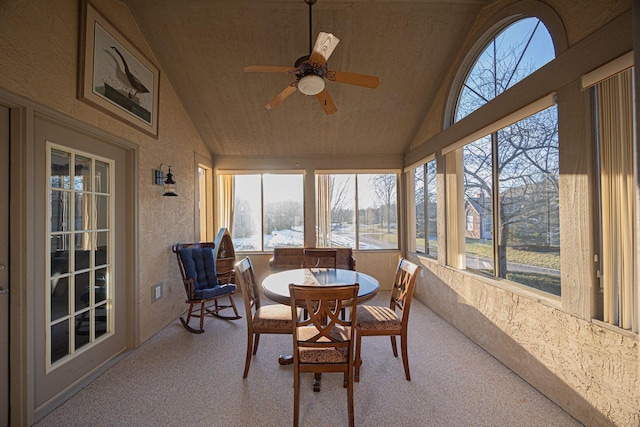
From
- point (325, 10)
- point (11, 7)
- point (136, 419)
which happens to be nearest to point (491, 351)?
point (136, 419)

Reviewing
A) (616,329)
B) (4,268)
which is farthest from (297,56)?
(616,329)

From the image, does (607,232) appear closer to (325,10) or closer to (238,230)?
(325,10)

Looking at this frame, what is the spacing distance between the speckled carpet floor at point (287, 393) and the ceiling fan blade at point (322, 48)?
2522mm

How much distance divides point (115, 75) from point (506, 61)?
3.63m

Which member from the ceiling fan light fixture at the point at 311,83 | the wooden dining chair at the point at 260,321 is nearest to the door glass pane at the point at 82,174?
the wooden dining chair at the point at 260,321

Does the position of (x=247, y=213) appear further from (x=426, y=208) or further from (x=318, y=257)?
(x=426, y=208)

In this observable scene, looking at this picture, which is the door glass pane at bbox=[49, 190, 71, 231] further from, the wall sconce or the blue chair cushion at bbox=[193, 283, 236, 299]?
the blue chair cushion at bbox=[193, 283, 236, 299]

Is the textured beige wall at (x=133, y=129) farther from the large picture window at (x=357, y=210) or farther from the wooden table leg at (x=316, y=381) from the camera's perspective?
the large picture window at (x=357, y=210)

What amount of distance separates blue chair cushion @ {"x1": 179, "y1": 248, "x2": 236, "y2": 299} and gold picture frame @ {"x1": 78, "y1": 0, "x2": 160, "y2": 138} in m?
1.45

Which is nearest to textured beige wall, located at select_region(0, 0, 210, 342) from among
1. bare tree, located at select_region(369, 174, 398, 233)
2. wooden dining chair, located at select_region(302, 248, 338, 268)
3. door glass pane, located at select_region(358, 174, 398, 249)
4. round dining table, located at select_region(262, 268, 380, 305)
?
round dining table, located at select_region(262, 268, 380, 305)

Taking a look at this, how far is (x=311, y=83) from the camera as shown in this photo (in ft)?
7.04

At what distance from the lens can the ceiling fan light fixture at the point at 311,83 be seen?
212cm

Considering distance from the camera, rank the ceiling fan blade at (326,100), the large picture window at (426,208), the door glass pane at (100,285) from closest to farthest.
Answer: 1. the door glass pane at (100,285)
2. the ceiling fan blade at (326,100)
3. the large picture window at (426,208)

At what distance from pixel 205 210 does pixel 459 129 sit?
4.04m
